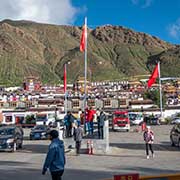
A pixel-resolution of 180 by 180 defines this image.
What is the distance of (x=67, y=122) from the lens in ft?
87.6

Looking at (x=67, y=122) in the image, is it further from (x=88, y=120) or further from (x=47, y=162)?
(x=47, y=162)

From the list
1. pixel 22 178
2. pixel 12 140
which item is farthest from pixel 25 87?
pixel 22 178

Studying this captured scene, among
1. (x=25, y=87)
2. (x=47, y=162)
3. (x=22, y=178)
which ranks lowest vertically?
(x=22, y=178)

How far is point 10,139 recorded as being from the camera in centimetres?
2633

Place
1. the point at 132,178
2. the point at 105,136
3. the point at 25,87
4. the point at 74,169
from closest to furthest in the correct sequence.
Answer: the point at 132,178
the point at 74,169
the point at 105,136
the point at 25,87

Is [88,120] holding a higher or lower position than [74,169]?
higher

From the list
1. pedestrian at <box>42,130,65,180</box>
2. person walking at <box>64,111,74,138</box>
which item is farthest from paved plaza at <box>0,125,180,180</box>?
pedestrian at <box>42,130,65,180</box>

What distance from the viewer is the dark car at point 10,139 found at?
85.4 ft

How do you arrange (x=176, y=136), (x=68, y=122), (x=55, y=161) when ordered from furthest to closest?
(x=68, y=122) < (x=176, y=136) < (x=55, y=161)

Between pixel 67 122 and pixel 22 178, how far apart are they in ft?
37.7

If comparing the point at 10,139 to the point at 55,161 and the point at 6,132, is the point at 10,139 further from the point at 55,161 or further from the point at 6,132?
the point at 55,161

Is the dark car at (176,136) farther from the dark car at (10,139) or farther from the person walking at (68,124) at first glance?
the dark car at (10,139)

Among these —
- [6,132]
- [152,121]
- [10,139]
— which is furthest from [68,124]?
[152,121]

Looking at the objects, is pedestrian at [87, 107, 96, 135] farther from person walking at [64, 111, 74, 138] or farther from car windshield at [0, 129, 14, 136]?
car windshield at [0, 129, 14, 136]
